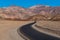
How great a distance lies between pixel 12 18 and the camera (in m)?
123

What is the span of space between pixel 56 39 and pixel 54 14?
107 m

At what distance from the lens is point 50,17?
452ft

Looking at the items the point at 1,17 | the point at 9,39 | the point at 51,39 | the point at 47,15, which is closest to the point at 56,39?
the point at 51,39

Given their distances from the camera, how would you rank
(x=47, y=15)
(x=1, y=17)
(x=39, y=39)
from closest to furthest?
1. (x=39, y=39)
2. (x=1, y=17)
3. (x=47, y=15)

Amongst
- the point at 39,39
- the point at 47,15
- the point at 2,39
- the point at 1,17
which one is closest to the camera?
the point at 2,39

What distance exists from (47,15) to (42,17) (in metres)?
6.96

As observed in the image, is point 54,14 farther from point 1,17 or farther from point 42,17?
point 1,17

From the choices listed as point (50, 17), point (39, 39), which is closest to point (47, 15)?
point (50, 17)

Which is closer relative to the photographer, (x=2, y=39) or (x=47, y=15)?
(x=2, y=39)

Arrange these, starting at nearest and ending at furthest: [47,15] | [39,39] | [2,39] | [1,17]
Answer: [2,39] < [39,39] < [1,17] < [47,15]

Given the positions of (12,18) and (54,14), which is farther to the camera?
(54,14)

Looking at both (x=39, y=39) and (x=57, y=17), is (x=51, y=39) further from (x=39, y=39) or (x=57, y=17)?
(x=57, y=17)

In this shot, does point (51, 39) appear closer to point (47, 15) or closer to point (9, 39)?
point (9, 39)

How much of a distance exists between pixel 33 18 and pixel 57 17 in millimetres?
12771
